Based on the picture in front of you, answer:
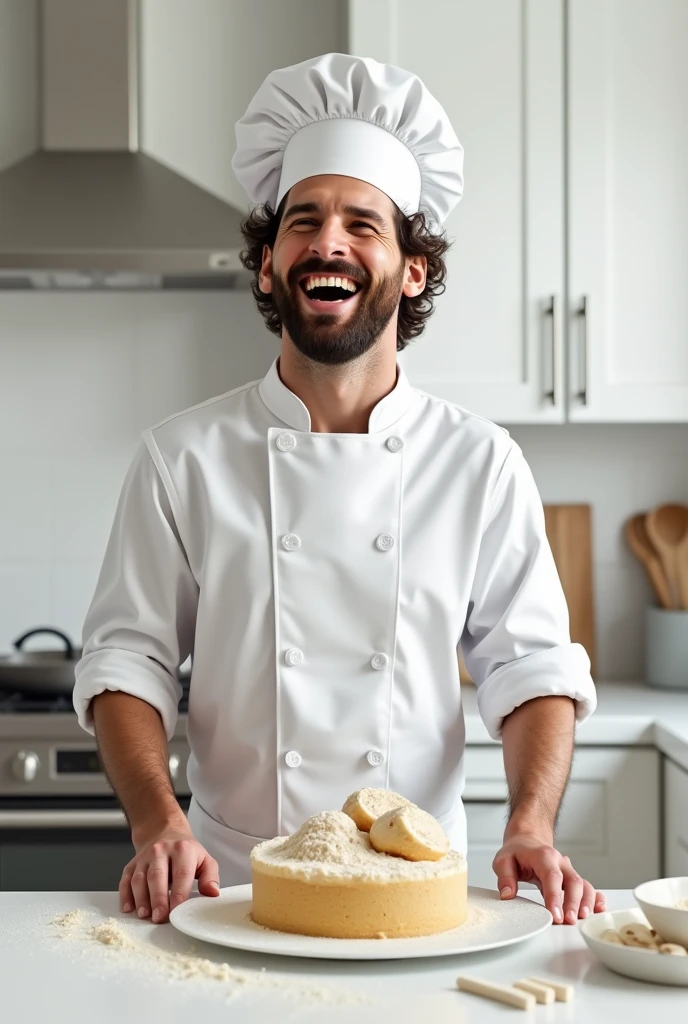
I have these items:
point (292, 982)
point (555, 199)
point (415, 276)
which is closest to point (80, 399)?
point (555, 199)

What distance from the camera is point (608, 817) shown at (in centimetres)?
223

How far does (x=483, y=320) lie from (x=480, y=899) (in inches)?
60.5

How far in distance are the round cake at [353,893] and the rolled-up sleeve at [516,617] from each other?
16.8 inches

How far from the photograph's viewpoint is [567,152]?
7.92 feet

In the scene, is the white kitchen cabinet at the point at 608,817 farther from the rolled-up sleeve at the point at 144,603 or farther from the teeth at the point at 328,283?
the teeth at the point at 328,283

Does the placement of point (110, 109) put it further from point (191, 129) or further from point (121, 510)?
point (121, 510)

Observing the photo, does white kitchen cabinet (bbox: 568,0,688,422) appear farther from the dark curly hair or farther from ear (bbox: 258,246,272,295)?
ear (bbox: 258,246,272,295)

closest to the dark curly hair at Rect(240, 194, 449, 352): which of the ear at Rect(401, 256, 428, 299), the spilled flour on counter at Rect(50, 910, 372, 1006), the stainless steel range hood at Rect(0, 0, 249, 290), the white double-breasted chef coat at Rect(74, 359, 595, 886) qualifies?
the ear at Rect(401, 256, 428, 299)

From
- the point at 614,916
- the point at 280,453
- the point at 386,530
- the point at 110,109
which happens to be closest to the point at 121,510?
the point at 280,453

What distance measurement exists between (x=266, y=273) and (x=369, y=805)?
86 cm

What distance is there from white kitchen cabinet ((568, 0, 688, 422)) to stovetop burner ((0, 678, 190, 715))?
978 millimetres

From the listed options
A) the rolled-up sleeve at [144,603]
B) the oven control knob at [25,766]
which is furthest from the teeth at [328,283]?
the oven control knob at [25,766]

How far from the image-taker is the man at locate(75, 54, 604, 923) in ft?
4.56

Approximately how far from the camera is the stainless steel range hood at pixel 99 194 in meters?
2.27
